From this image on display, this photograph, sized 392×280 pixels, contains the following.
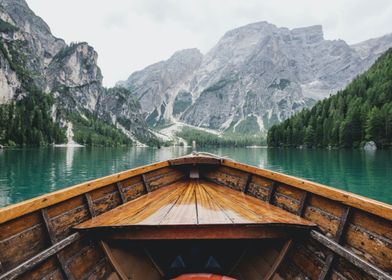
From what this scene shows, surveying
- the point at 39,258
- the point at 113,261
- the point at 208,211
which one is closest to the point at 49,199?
the point at 39,258

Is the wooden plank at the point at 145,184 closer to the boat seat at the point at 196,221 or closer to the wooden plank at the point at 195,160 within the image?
the boat seat at the point at 196,221

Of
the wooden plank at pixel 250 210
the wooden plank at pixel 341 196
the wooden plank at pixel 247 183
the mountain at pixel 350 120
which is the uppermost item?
the mountain at pixel 350 120

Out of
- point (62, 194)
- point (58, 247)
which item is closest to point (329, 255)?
point (58, 247)

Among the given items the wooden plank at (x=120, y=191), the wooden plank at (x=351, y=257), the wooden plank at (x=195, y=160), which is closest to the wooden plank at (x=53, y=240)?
the wooden plank at (x=120, y=191)

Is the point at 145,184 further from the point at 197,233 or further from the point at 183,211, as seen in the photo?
the point at 197,233

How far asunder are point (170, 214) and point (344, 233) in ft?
11.4

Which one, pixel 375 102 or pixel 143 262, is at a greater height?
pixel 375 102

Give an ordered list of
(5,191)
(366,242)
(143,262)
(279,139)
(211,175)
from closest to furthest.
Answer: (366,242) < (143,262) < (211,175) < (5,191) < (279,139)

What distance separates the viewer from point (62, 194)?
4.89m

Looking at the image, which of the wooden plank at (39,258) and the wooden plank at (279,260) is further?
the wooden plank at (279,260)

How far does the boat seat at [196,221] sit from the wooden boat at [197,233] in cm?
2

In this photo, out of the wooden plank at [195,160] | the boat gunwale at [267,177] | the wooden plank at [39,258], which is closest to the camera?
the wooden plank at [39,258]

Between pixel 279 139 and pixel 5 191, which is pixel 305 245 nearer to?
pixel 5 191

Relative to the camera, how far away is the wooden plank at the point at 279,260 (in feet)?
16.2
